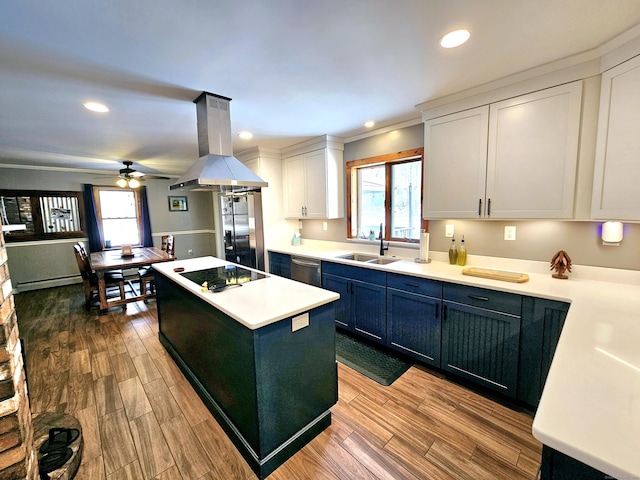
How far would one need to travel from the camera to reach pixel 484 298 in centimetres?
200

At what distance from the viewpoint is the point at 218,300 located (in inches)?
69.2

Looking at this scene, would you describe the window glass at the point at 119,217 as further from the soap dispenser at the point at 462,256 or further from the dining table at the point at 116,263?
the soap dispenser at the point at 462,256

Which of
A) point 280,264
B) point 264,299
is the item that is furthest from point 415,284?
point 280,264

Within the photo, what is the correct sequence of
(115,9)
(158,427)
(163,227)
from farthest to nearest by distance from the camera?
(163,227) → (158,427) → (115,9)

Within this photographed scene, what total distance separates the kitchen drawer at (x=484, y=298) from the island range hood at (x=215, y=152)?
5.94 feet

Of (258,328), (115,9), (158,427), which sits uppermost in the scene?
(115,9)

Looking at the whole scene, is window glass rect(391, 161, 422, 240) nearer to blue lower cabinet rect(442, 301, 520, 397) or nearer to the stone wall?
blue lower cabinet rect(442, 301, 520, 397)

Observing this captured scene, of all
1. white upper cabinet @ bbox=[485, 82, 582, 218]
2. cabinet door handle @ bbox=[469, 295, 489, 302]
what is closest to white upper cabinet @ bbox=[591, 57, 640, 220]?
white upper cabinet @ bbox=[485, 82, 582, 218]

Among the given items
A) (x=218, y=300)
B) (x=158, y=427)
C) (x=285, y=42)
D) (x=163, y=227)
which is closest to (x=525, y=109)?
(x=285, y=42)

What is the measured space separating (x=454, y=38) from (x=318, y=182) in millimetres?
2305

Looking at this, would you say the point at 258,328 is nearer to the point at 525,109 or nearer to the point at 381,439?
the point at 381,439

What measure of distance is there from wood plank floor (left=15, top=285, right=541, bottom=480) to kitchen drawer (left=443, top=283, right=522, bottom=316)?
2.32 ft

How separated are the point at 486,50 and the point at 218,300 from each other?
227 centimetres

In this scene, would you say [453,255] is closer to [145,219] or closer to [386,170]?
[386,170]
